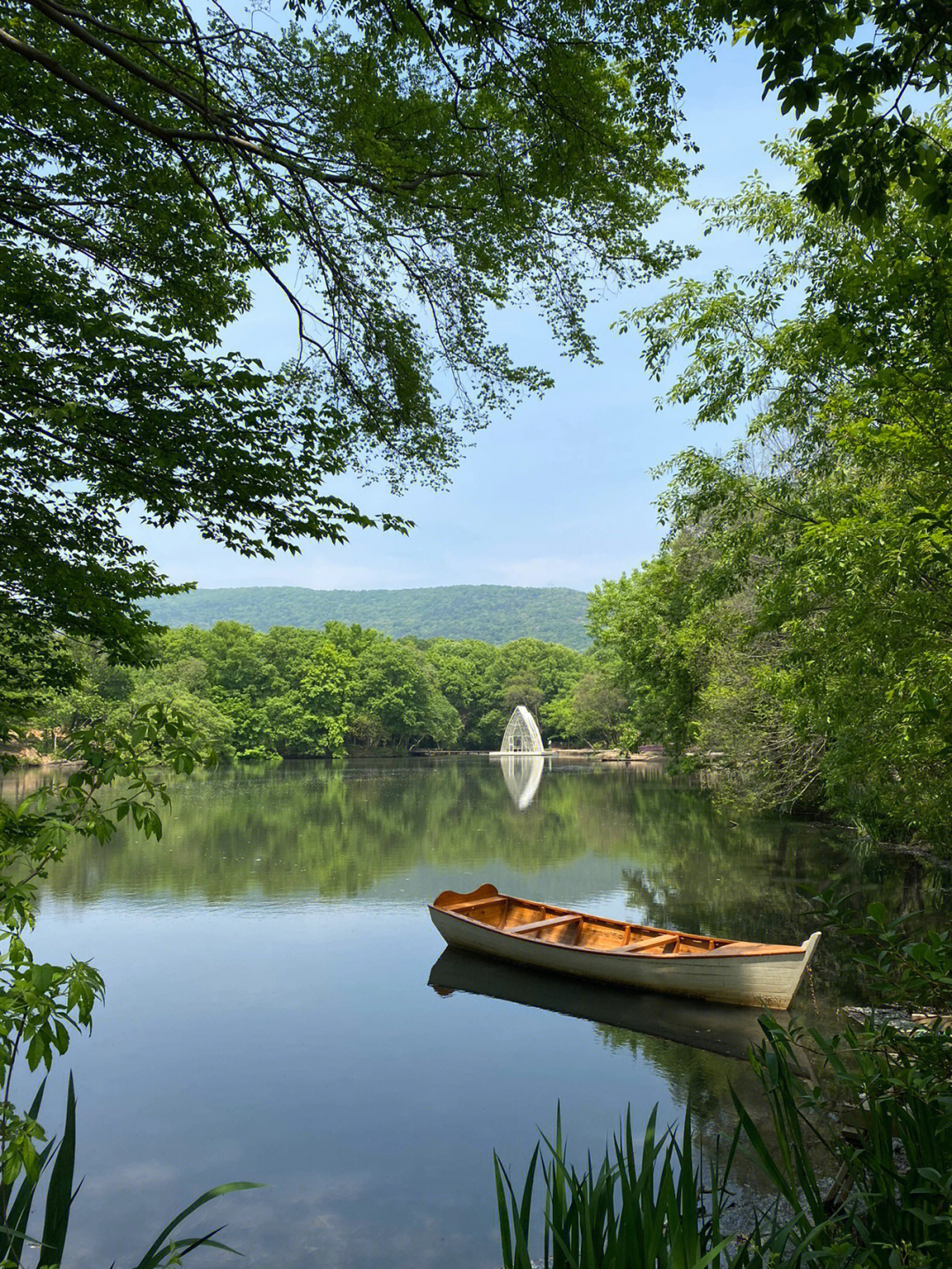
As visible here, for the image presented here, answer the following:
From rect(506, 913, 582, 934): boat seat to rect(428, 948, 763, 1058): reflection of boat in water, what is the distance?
0.51 metres

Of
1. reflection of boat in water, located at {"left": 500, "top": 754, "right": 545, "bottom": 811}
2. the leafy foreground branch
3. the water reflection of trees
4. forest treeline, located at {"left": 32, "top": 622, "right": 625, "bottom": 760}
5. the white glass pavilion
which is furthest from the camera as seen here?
the white glass pavilion

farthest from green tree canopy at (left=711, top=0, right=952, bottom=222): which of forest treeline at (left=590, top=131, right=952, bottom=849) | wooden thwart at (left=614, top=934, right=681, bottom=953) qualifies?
wooden thwart at (left=614, top=934, right=681, bottom=953)

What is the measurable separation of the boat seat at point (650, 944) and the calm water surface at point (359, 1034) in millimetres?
598

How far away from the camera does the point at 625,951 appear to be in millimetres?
10086

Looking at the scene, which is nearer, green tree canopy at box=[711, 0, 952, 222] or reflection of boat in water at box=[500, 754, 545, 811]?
green tree canopy at box=[711, 0, 952, 222]

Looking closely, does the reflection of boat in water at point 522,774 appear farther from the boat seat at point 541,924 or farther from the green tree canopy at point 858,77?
the green tree canopy at point 858,77

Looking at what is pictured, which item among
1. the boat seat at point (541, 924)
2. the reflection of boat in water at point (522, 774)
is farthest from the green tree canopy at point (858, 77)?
the reflection of boat in water at point (522, 774)

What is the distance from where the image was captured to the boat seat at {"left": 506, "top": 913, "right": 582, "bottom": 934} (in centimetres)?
1134

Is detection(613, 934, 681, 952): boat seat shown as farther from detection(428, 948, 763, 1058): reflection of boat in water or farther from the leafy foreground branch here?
the leafy foreground branch

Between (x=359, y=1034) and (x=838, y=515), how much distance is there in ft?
24.2

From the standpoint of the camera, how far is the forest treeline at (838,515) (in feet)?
16.1

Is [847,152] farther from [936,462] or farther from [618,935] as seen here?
[618,935]

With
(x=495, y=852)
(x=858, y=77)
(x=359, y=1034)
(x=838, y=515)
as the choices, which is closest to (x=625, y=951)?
(x=359, y=1034)

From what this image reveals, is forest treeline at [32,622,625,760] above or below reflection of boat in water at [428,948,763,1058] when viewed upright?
above
